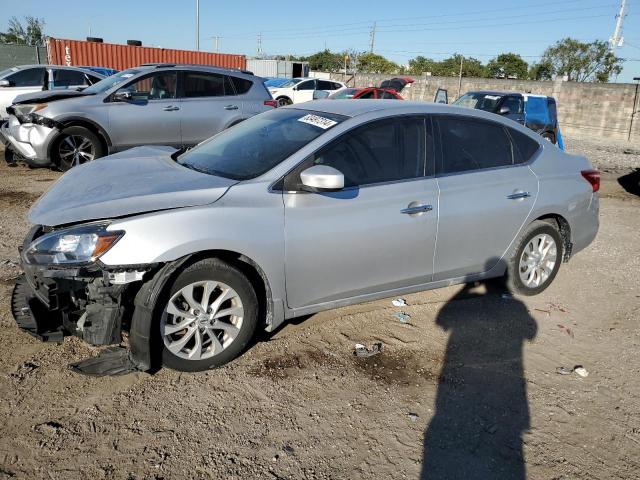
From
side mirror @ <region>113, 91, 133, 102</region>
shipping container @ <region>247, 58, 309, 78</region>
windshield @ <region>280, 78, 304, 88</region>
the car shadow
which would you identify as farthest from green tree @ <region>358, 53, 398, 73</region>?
side mirror @ <region>113, 91, 133, 102</region>

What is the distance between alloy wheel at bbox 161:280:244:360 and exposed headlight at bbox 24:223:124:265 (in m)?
0.50

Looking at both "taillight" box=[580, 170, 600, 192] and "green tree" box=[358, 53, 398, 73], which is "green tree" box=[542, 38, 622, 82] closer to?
"green tree" box=[358, 53, 398, 73]

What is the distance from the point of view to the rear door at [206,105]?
9227mm

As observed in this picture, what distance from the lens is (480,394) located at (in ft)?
11.5

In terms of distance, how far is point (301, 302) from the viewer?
375cm

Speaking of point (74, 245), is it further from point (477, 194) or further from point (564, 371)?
point (564, 371)

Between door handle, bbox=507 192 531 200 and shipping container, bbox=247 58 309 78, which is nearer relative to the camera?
door handle, bbox=507 192 531 200

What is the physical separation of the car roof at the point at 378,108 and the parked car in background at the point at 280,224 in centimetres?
2

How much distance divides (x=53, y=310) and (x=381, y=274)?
7.17 ft

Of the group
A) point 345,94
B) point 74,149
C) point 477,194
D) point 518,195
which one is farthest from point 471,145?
point 345,94

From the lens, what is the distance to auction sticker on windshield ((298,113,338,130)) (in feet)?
13.0

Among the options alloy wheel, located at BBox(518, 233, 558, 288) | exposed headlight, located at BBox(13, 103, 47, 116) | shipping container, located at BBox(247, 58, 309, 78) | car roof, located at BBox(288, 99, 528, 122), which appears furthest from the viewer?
shipping container, located at BBox(247, 58, 309, 78)

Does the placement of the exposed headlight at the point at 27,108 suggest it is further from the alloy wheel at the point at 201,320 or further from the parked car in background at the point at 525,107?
the parked car in background at the point at 525,107

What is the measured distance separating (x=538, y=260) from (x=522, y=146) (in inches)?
42.2
